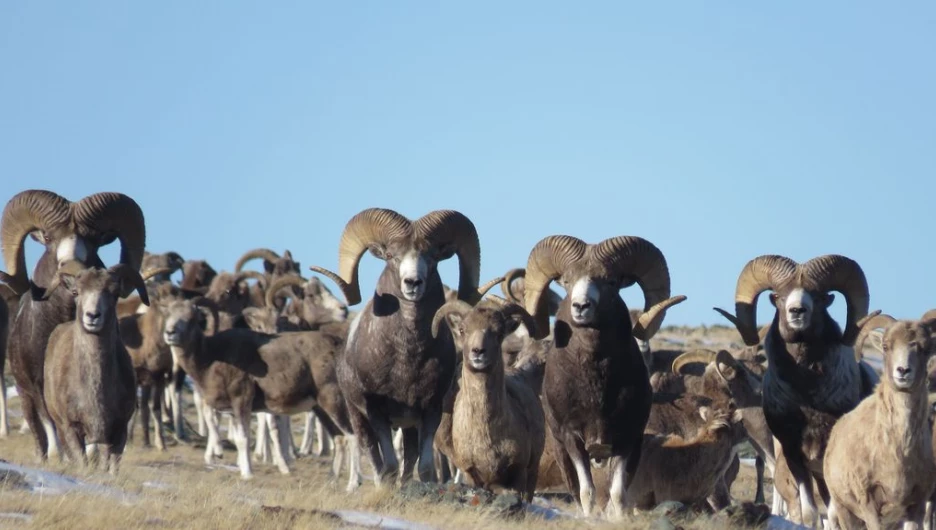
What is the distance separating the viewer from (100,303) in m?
17.9

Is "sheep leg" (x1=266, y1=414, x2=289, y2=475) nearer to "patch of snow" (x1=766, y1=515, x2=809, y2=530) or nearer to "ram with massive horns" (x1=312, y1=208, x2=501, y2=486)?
"ram with massive horns" (x1=312, y1=208, x2=501, y2=486)

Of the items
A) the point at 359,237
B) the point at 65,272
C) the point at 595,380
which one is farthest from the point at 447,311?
the point at 65,272

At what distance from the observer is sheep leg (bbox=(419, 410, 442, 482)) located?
17766 mm

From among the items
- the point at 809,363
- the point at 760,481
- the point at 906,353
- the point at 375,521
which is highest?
the point at 809,363

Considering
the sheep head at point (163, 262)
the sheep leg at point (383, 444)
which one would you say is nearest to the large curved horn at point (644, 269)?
the sheep leg at point (383, 444)

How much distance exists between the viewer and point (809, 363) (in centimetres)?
1864

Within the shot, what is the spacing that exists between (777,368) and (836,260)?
1335 mm

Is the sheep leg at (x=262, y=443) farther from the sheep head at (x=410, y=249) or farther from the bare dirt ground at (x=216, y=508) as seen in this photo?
the bare dirt ground at (x=216, y=508)

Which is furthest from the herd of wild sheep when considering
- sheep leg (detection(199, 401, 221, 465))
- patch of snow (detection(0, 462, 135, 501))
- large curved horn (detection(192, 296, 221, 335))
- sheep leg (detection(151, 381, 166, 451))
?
large curved horn (detection(192, 296, 221, 335))

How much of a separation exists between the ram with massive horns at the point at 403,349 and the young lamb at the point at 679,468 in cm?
230

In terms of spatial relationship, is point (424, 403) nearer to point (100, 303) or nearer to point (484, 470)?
point (484, 470)

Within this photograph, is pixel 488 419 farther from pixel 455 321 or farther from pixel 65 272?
pixel 65 272

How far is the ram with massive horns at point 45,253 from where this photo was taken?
19.6 metres

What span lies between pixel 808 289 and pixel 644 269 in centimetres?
176
